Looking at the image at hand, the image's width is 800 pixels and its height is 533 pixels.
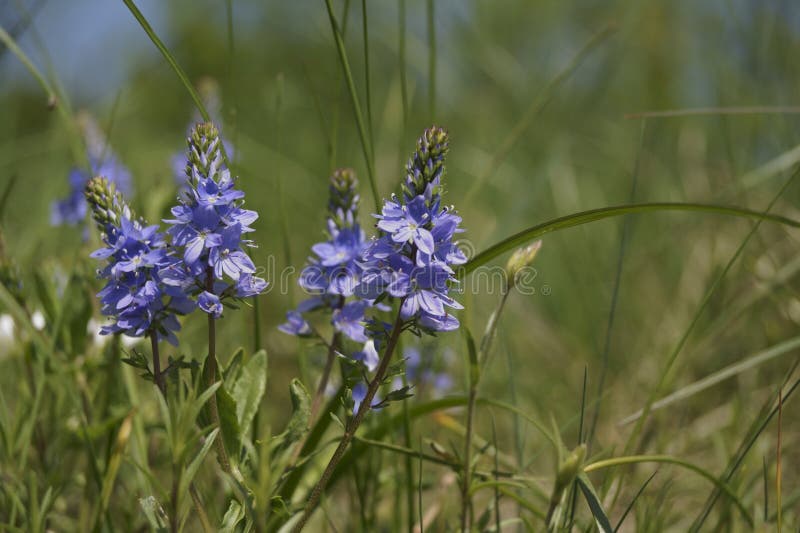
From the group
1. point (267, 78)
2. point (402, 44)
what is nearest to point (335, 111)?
point (402, 44)

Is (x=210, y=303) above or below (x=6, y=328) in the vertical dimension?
below

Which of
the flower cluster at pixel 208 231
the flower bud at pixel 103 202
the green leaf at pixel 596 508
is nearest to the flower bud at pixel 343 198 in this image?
the flower cluster at pixel 208 231

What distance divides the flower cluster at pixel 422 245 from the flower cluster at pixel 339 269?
292mm

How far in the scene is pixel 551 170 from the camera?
4535mm

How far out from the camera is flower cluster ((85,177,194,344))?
1.75 m

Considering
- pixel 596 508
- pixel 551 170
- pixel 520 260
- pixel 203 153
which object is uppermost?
pixel 551 170

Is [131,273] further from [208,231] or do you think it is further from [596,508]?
[596,508]

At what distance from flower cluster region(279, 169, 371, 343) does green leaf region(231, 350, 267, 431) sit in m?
0.13

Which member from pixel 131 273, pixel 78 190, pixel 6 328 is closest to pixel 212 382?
pixel 131 273

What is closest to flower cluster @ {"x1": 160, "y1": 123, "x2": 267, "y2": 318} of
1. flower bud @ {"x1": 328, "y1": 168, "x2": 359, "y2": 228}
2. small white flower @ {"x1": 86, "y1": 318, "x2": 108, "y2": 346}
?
flower bud @ {"x1": 328, "y1": 168, "x2": 359, "y2": 228}

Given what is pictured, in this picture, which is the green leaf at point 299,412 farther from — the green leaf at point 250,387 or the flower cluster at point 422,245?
the flower cluster at point 422,245

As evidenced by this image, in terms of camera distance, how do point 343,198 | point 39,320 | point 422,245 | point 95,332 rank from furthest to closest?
point 95,332 → point 39,320 → point 343,198 → point 422,245

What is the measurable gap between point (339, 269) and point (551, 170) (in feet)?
9.21

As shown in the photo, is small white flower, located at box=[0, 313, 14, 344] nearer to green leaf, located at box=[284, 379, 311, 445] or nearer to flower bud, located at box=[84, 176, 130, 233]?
flower bud, located at box=[84, 176, 130, 233]
